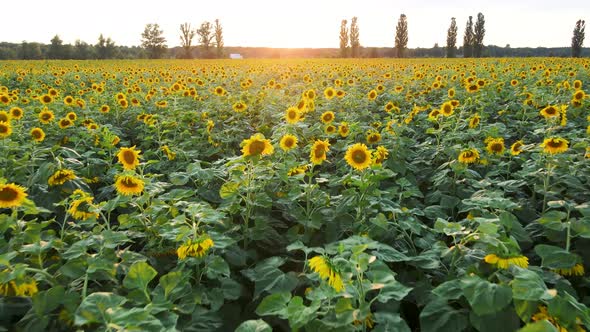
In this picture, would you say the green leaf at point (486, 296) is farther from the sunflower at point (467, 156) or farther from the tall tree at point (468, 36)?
the tall tree at point (468, 36)

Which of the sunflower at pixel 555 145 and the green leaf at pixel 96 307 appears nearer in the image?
the green leaf at pixel 96 307

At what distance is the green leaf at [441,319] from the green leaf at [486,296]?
0.21 metres

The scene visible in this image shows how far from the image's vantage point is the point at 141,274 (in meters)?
1.73

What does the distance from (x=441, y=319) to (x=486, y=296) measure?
0.30 m

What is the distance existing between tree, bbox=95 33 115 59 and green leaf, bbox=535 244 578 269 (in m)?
60.0

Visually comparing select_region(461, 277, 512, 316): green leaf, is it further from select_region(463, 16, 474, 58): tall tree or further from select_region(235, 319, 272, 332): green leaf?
select_region(463, 16, 474, 58): tall tree

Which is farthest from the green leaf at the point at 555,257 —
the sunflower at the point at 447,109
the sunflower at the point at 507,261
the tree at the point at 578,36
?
the tree at the point at 578,36

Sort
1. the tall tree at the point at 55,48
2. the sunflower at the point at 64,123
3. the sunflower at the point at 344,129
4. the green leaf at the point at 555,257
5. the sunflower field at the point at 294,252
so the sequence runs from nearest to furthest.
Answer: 1. the sunflower field at the point at 294,252
2. the green leaf at the point at 555,257
3. the sunflower at the point at 344,129
4. the sunflower at the point at 64,123
5. the tall tree at the point at 55,48

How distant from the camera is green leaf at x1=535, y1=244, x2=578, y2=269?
1.81 meters

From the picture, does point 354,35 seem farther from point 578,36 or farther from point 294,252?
point 294,252

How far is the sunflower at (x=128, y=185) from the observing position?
7.77ft

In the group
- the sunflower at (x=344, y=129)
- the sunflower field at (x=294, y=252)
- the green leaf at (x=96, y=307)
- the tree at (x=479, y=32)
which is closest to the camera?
the green leaf at (x=96, y=307)

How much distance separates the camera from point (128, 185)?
2.40 m

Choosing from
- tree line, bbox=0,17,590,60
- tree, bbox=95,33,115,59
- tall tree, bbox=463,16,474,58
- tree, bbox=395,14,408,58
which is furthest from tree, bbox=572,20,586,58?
tree, bbox=95,33,115,59
